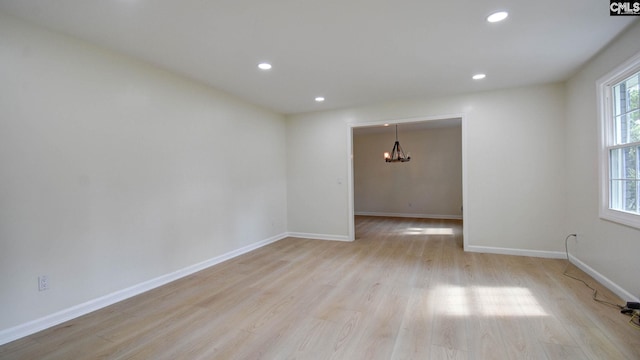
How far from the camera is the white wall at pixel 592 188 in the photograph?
2.54 m

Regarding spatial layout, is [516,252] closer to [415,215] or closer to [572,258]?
[572,258]

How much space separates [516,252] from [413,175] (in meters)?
4.39

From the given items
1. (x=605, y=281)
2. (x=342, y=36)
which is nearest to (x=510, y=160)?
(x=605, y=281)

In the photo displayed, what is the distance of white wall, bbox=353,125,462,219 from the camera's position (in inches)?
311

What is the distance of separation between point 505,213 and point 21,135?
5.71 meters

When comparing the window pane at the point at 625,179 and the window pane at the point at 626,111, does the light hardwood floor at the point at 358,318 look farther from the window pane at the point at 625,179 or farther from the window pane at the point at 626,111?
the window pane at the point at 626,111

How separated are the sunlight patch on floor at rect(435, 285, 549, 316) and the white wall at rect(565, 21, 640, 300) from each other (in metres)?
0.86

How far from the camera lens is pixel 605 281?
2.92 m

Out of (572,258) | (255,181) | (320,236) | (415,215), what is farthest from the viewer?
(415,215)

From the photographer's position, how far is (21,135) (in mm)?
2227

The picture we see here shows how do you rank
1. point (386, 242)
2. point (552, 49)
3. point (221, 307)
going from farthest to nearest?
point (386, 242) < point (552, 49) < point (221, 307)

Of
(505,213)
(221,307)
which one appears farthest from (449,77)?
(221,307)

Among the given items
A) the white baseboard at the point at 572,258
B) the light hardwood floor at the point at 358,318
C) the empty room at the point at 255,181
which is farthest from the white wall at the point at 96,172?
the white baseboard at the point at 572,258

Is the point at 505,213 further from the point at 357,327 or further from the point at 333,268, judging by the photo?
the point at 357,327
